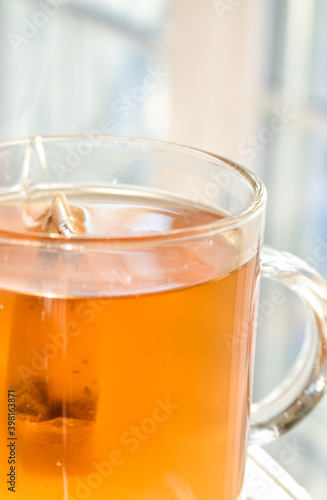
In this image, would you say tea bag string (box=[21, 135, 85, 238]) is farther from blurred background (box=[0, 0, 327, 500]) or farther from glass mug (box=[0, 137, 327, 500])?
blurred background (box=[0, 0, 327, 500])

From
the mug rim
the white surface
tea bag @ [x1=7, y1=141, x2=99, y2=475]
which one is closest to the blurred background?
the white surface

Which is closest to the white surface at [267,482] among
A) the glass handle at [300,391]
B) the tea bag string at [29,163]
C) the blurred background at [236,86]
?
the glass handle at [300,391]

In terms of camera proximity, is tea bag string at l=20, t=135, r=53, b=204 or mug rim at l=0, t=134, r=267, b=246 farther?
tea bag string at l=20, t=135, r=53, b=204

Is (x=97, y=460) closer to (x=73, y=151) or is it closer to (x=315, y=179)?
(x=73, y=151)

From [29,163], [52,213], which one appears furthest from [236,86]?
[52,213]

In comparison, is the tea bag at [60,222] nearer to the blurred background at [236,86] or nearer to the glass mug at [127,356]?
the glass mug at [127,356]

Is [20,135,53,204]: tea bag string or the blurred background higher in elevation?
[20,135,53,204]: tea bag string

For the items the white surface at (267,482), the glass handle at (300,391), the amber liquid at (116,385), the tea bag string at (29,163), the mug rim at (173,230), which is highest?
the mug rim at (173,230)

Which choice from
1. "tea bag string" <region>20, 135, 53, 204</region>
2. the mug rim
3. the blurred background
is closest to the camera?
the mug rim
